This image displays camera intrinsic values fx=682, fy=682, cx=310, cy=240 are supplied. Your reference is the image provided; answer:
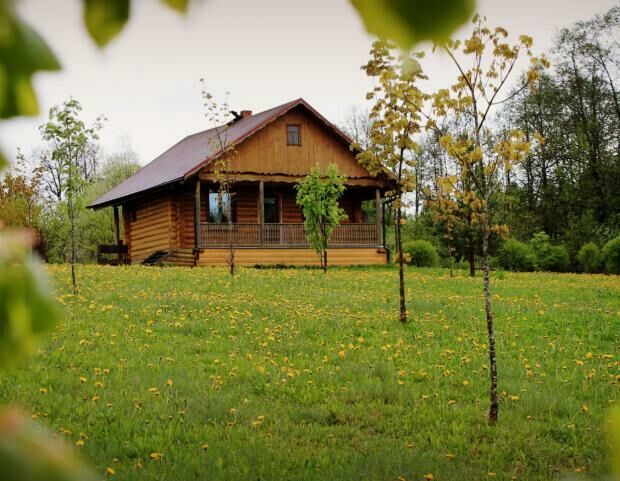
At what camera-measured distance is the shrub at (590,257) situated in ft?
100

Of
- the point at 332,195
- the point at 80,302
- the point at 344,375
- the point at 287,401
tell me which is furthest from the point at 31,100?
the point at 332,195

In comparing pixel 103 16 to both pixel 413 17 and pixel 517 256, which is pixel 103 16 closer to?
pixel 413 17

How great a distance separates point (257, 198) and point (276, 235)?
7.90 ft

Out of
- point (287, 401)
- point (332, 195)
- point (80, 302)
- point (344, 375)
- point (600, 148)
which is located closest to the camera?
point (287, 401)

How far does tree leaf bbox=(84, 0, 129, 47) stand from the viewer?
0.69 metres

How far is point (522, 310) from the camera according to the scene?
13.2m

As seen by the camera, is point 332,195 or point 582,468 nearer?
point 582,468

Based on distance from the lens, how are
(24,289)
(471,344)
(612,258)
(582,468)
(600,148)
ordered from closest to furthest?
(24,289) → (582,468) → (471,344) → (612,258) → (600,148)

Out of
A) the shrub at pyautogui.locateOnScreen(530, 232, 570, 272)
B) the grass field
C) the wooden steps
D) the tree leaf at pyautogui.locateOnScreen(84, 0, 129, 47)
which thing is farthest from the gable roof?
the tree leaf at pyautogui.locateOnScreen(84, 0, 129, 47)

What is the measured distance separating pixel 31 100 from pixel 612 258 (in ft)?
103

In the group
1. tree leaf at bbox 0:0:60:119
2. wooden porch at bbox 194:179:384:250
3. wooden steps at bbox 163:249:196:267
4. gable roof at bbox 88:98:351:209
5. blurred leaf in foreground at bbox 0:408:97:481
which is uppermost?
gable roof at bbox 88:98:351:209

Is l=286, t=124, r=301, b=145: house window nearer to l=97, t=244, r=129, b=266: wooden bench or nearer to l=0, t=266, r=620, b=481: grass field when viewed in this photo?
l=97, t=244, r=129, b=266: wooden bench

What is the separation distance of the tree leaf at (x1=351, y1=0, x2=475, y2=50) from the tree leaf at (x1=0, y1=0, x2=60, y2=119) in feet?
0.92

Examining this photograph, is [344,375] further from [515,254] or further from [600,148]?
[600,148]
